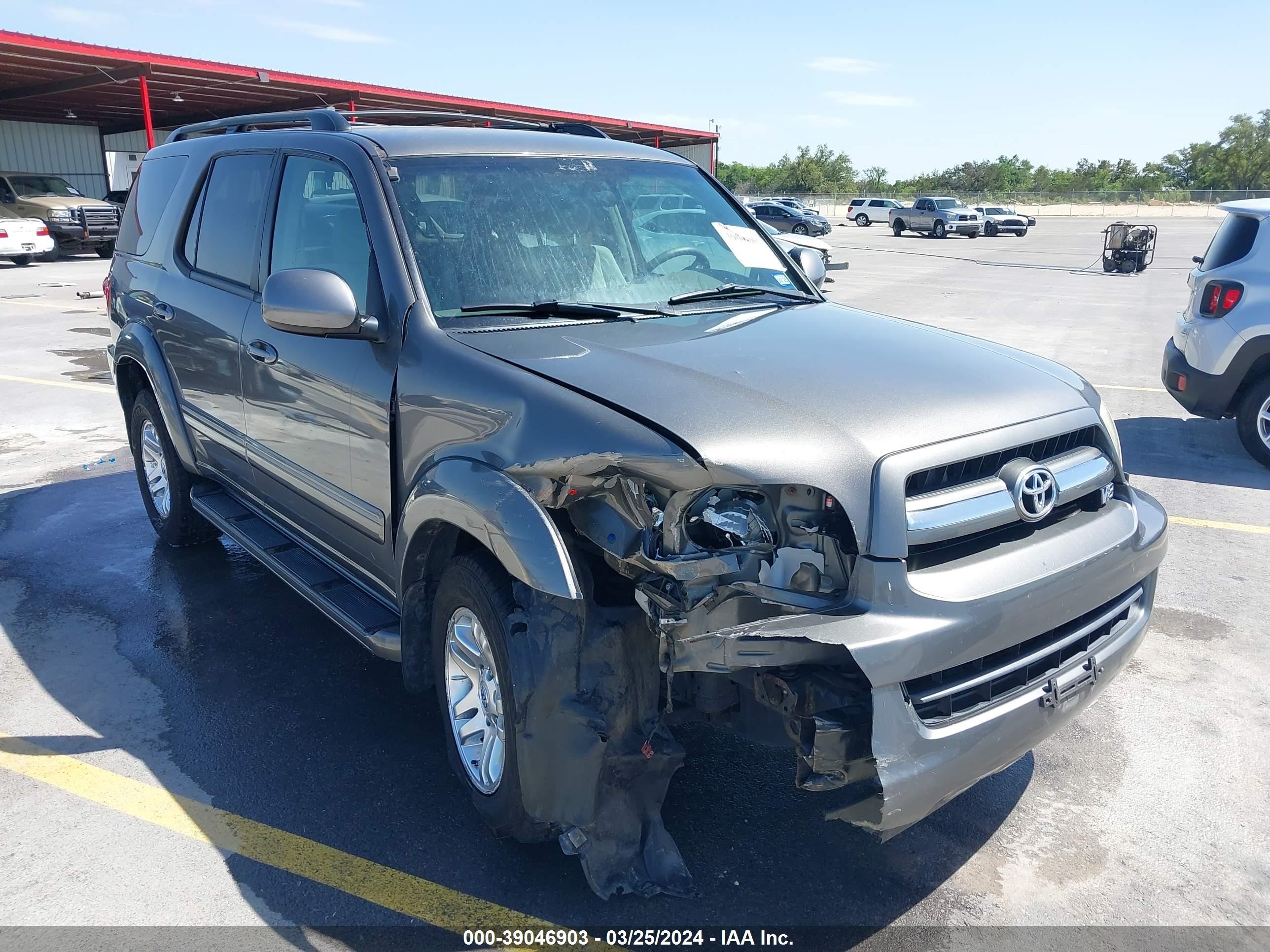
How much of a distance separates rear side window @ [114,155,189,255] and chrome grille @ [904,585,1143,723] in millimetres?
4491

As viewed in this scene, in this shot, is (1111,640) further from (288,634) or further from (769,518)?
(288,634)

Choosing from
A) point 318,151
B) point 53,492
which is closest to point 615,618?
point 318,151

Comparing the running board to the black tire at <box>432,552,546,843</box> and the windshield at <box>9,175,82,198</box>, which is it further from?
the windshield at <box>9,175,82,198</box>

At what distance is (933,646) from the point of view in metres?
2.31

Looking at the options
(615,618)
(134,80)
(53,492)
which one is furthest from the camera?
(134,80)

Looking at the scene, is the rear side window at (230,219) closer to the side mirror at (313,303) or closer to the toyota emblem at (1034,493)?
the side mirror at (313,303)

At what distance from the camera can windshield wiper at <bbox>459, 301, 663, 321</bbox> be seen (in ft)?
10.6

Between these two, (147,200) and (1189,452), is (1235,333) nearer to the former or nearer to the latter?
(1189,452)

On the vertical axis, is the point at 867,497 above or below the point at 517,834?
above

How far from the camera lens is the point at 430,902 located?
2793 mm

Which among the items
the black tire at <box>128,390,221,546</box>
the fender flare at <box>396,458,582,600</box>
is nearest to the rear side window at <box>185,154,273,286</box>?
the black tire at <box>128,390,221,546</box>

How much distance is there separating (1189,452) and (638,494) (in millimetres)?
6786

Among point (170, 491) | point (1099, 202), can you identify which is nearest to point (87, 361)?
point (170, 491)

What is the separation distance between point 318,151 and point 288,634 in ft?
7.04
